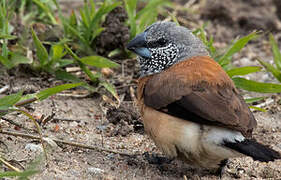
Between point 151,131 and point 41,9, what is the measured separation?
314 centimetres

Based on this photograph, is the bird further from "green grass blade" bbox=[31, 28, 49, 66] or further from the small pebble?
"green grass blade" bbox=[31, 28, 49, 66]

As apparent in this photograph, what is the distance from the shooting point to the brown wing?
3801 millimetres

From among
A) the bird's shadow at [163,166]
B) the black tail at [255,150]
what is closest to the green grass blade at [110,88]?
the bird's shadow at [163,166]

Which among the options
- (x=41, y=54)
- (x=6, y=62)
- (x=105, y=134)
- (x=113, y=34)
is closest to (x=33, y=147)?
(x=105, y=134)

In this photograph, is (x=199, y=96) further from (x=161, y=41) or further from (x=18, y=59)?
(x=18, y=59)

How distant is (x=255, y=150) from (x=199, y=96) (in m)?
0.64

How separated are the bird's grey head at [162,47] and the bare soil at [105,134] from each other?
0.68m

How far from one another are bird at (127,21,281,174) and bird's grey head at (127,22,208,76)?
94mm

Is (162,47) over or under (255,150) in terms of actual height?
over

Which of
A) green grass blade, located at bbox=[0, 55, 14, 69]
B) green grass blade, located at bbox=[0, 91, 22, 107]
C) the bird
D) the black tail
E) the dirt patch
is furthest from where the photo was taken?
the dirt patch

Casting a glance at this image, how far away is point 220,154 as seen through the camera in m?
3.90

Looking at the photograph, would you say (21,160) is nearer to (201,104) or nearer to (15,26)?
(201,104)

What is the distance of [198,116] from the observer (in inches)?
150

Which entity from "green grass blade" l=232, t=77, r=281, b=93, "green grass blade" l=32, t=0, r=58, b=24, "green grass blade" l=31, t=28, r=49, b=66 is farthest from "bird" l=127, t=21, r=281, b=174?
"green grass blade" l=32, t=0, r=58, b=24
